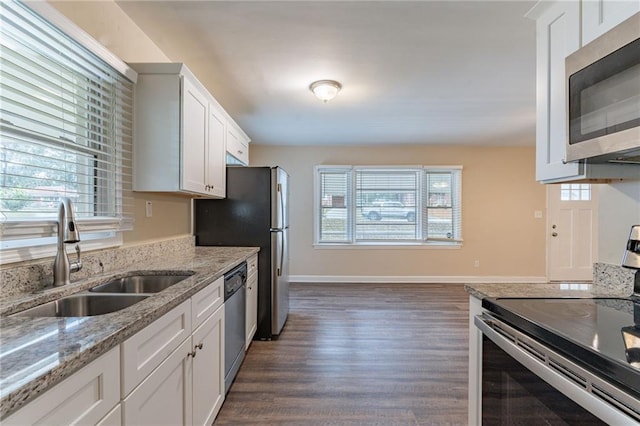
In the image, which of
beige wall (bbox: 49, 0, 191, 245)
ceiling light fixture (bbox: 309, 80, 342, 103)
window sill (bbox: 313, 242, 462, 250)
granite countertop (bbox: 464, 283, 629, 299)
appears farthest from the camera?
window sill (bbox: 313, 242, 462, 250)

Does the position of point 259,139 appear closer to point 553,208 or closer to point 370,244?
point 370,244

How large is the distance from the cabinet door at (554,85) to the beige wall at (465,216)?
380cm

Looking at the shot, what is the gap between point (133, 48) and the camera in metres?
2.02

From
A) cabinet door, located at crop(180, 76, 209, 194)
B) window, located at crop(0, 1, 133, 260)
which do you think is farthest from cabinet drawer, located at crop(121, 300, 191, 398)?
cabinet door, located at crop(180, 76, 209, 194)

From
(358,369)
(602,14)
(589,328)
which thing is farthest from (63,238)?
(602,14)

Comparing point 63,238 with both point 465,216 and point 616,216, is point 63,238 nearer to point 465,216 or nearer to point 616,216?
point 616,216

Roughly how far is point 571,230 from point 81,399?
6525mm

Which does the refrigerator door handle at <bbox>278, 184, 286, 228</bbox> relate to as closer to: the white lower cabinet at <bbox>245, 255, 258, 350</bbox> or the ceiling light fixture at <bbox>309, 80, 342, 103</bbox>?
the white lower cabinet at <bbox>245, 255, 258, 350</bbox>

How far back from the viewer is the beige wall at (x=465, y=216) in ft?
17.5

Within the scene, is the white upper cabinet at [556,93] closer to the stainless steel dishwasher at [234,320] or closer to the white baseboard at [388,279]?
the stainless steel dishwasher at [234,320]

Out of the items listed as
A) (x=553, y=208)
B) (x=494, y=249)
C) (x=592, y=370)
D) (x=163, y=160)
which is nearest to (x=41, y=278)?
(x=163, y=160)

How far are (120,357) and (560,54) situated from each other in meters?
2.15

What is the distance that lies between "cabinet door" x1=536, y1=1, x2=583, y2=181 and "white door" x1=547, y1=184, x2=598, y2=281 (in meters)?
4.56

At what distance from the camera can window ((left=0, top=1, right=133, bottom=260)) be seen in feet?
4.00
